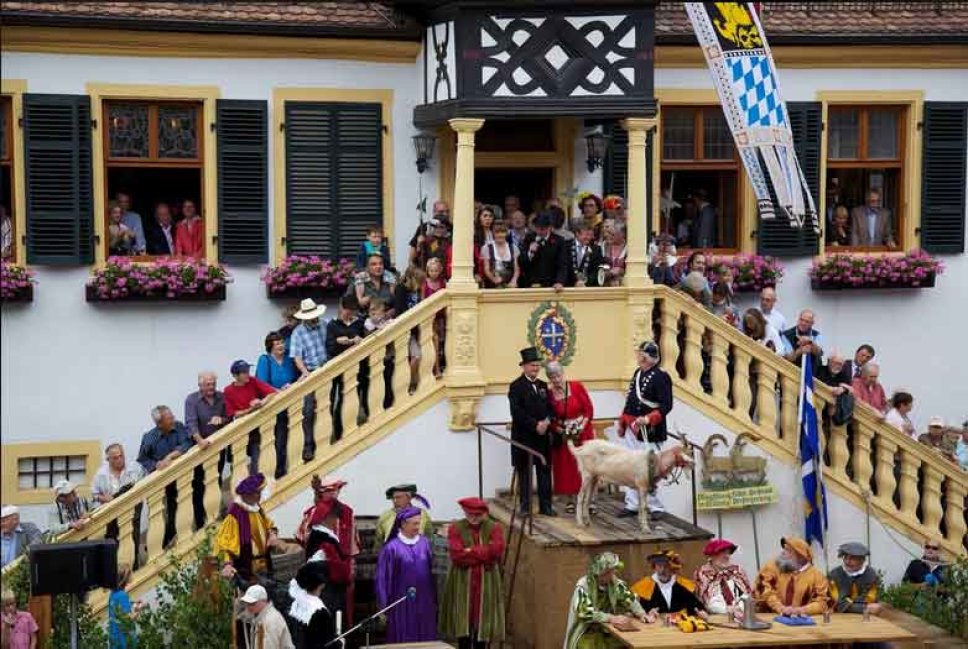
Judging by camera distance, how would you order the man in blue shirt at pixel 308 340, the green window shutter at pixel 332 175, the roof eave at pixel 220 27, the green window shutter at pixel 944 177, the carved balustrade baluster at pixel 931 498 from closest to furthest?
the man in blue shirt at pixel 308 340, the roof eave at pixel 220 27, the carved balustrade baluster at pixel 931 498, the green window shutter at pixel 332 175, the green window shutter at pixel 944 177

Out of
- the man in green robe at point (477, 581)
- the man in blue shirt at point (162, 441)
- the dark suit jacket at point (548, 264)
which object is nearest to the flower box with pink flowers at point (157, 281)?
the man in blue shirt at point (162, 441)

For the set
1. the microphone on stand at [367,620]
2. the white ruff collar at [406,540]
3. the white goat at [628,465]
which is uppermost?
the white goat at [628,465]

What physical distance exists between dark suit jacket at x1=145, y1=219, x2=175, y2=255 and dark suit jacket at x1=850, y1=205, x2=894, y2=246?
7.62 meters

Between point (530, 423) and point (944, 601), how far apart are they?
13.9ft

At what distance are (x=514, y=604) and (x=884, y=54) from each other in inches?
312

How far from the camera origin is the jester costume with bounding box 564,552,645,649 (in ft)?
55.8

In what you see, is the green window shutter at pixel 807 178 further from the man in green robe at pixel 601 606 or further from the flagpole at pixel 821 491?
the man in green robe at pixel 601 606

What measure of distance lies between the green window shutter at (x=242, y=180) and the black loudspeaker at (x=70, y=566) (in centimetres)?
573

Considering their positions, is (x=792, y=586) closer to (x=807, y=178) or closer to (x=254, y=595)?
(x=254, y=595)

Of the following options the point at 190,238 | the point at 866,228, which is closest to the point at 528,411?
the point at 190,238

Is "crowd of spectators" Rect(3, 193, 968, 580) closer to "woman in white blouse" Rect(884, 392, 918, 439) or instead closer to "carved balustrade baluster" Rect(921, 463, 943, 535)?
"woman in white blouse" Rect(884, 392, 918, 439)

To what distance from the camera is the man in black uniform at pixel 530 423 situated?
1909 centimetres

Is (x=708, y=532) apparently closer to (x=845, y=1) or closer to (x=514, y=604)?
(x=514, y=604)

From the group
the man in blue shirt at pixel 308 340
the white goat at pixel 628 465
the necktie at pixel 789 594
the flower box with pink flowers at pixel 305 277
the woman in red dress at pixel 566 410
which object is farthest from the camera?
the flower box with pink flowers at pixel 305 277
